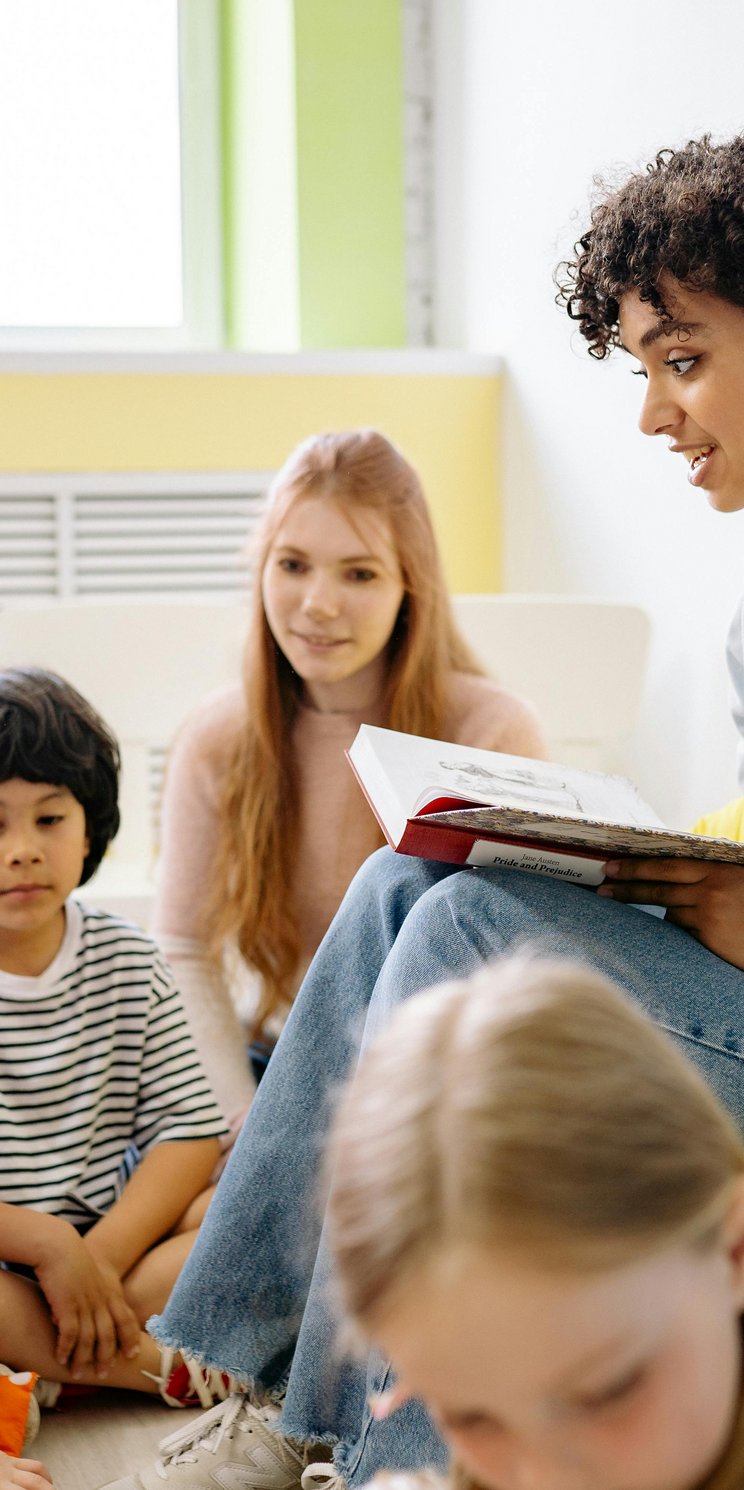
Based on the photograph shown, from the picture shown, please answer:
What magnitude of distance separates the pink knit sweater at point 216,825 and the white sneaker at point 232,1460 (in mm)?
474

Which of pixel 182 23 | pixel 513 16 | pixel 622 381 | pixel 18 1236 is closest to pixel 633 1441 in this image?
pixel 18 1236

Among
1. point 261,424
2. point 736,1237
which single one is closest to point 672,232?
point 736,1237

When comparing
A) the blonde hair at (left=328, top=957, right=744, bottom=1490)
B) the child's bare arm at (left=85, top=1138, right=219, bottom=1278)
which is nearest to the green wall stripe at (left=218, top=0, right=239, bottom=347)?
the child's bare arm at (left=85, top=1138, right=219, bottom=1278)

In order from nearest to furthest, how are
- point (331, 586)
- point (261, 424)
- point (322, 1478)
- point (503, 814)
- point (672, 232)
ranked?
1. point (503, 814)
2. point (322, 1478)
3. point (672, 232)
4. point (331, 586)
5. point (261, 424)

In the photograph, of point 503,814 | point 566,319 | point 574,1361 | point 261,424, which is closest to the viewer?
point 574,1361

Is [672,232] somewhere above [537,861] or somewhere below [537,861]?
above

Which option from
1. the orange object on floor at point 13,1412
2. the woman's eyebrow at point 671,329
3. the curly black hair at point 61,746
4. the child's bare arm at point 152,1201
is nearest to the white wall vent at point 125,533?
the curly black hair at point 61,746

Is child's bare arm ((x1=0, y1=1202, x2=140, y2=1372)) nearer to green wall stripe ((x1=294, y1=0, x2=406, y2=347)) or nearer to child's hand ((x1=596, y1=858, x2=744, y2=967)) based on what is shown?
child's hand ((x1=596, y1=858, x2=744, y2=967))

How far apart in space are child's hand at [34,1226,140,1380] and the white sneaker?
145mm

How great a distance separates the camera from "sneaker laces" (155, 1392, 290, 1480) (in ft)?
3.35

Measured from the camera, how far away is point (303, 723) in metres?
1.62

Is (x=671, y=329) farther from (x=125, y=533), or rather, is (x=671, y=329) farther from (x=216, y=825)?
(x=125, y=533)

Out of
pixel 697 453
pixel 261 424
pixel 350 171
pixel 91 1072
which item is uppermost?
pixel 350 171

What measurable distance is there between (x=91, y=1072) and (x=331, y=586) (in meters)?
0.54
